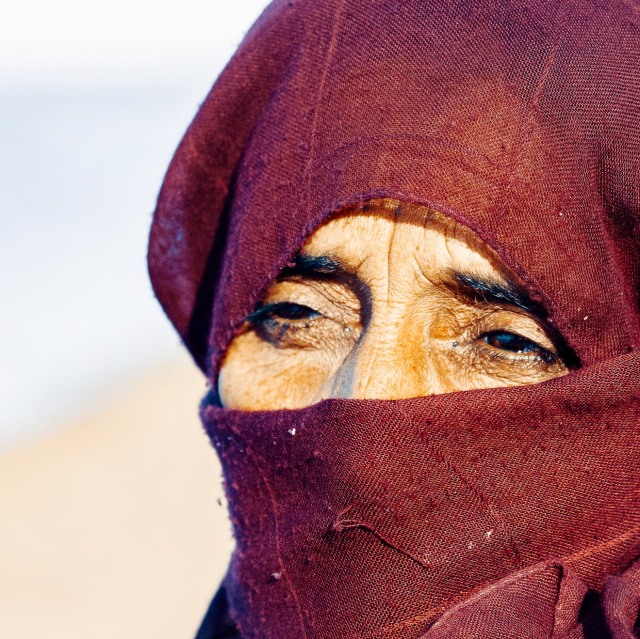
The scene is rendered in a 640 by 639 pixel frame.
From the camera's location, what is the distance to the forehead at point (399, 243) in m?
2.17

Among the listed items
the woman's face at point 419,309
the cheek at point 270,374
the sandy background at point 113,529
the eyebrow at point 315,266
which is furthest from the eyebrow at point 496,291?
the sandy background at point 113,529

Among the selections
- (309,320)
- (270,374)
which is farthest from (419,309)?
(270,374)

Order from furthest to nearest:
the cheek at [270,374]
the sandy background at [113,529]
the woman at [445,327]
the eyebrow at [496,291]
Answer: the sandy background at [113,529] → the cheek at [270,374] → the eyebrow at [496,291] → the woman at [445,327]

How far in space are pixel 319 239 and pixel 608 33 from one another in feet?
2.36

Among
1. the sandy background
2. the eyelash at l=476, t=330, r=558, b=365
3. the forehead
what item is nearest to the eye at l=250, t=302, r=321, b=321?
the forehead

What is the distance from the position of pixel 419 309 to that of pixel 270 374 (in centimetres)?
48

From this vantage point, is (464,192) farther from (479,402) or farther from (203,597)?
(203,597)

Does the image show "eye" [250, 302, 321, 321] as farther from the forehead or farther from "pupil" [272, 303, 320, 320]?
the forehead

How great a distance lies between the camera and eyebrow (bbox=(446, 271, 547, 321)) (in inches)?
84.4

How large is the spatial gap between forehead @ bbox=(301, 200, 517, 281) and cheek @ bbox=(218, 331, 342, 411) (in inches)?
10.9

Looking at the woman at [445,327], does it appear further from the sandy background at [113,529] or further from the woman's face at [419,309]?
the sandy background at [113,529]

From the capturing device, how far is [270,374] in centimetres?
258

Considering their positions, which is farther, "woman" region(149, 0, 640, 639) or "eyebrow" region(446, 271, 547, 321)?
"eyebrow" region(446, 271, 547, 321)

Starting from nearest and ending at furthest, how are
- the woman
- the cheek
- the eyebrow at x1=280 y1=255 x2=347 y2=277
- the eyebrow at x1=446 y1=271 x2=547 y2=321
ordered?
the woman, the eyebrow at x1=446 y1=271 x2=547 y2=321, the eyebrow at x1=280 y1=255 x2=347 y2=277, the cheek
